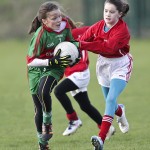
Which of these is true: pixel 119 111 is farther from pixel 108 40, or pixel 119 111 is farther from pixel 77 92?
pixel 108 40

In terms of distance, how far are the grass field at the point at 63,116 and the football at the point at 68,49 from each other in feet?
3.94

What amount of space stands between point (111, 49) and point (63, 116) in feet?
13.1

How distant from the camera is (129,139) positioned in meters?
9.03

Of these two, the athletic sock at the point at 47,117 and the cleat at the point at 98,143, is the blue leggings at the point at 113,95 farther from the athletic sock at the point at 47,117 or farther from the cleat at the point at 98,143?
the athletic sock at the point at 47,117

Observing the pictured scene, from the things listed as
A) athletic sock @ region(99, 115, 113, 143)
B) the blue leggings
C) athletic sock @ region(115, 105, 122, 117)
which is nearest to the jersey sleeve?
the blue leggings

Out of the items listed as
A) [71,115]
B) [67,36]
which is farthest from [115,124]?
[67,36]

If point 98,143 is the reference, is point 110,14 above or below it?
above

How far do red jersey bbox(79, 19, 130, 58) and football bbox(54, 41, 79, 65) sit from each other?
138mm

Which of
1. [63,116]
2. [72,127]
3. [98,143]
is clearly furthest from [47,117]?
[63,116]

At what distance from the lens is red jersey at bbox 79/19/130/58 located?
798 cm

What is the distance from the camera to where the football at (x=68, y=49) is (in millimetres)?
7839

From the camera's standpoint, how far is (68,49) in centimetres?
787

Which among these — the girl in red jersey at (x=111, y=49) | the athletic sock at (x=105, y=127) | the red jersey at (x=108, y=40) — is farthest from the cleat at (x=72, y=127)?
the athletic sock at (x=105, y=127)

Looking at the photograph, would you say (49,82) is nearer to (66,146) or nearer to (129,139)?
(66,146)
